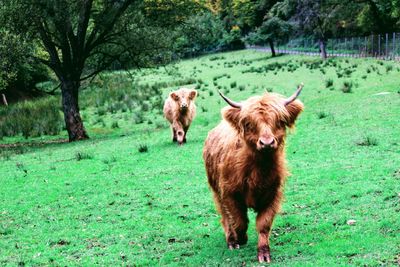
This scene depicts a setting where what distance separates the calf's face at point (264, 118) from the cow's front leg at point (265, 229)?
2.46ft

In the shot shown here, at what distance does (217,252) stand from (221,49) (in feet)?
244

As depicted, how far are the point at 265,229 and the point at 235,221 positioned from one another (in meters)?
0.42

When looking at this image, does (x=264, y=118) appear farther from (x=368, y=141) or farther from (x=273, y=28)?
(x=273, y=28)

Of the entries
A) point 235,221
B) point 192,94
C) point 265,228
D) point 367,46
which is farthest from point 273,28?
point 265,228

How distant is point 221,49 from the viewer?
79.1 m

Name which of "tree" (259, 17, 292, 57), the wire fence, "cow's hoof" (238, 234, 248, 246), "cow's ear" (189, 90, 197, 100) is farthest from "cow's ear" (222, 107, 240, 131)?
"tree" (259, 17, 292, 57)

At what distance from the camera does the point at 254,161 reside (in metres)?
5.34

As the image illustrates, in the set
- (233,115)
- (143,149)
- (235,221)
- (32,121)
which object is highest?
(233,115)

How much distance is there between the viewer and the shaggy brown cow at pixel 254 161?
502cm

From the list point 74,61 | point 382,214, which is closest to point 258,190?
point 382,214

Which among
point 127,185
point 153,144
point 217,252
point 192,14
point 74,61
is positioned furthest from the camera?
point 192,14

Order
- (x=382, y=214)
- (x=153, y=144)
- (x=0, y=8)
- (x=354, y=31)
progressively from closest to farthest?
(x=382, y=214) → (x=153, y=144) → (x=0, y=8) → (x=354, y=31)

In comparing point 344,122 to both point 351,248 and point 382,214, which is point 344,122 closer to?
point 382,214

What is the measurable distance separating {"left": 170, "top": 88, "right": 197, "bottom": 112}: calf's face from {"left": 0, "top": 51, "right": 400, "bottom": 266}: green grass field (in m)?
1.01
